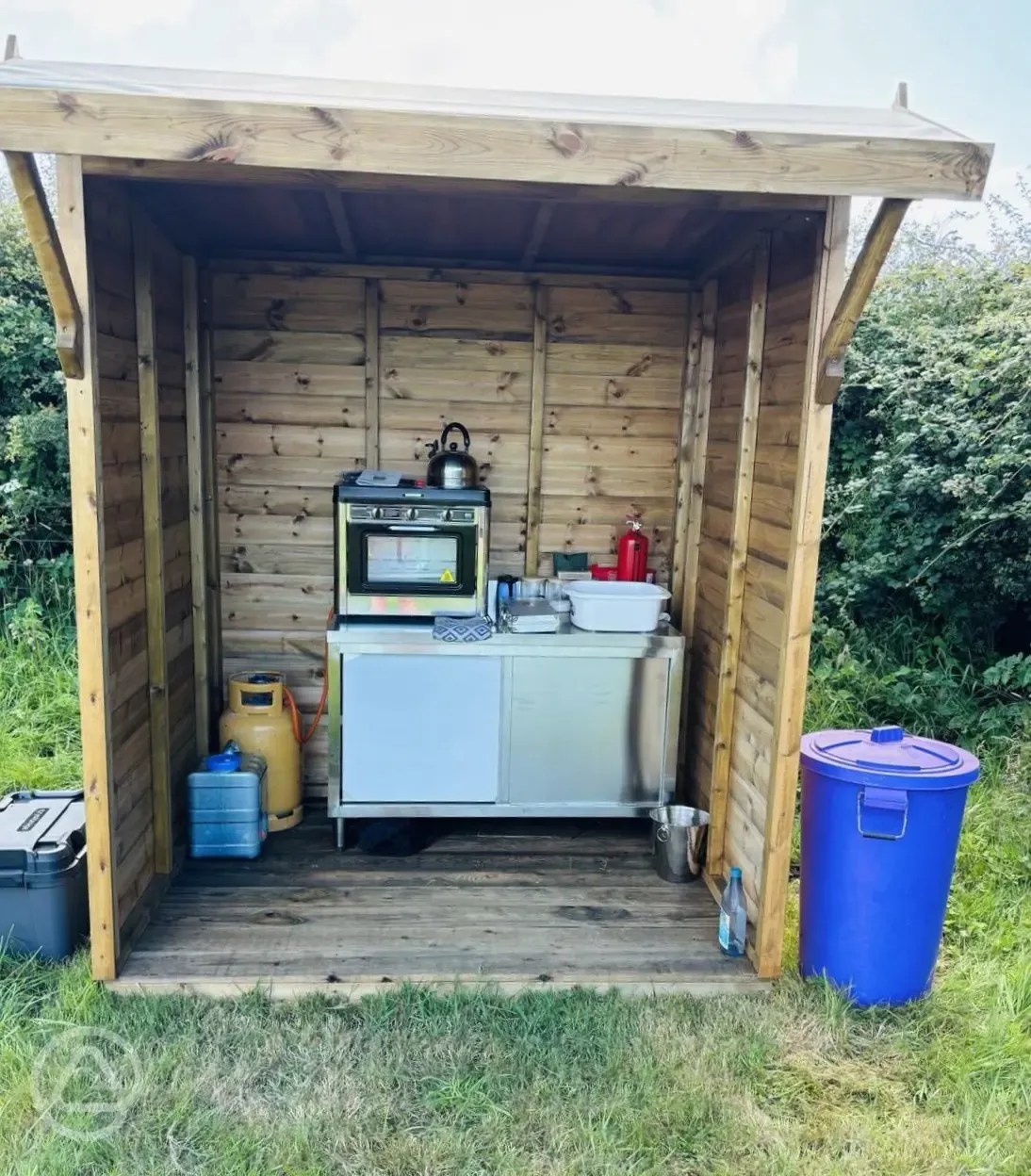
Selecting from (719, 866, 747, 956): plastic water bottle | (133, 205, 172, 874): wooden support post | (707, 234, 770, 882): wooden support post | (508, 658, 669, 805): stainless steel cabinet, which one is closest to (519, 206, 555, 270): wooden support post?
(707, 234, 770, 882): wooden support post

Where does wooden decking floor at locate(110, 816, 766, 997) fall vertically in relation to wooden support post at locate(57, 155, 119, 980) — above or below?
below

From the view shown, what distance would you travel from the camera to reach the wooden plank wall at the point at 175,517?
3.40m

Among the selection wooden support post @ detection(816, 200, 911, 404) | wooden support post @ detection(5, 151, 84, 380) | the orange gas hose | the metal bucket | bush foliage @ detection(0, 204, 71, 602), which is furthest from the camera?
bush foliage @ detection(0, 204, 71, 602)

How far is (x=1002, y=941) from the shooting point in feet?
9.96

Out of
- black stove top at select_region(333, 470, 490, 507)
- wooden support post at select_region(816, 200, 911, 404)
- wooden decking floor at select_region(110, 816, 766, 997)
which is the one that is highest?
wooden support post at select_region(816, 200, 911, 404)

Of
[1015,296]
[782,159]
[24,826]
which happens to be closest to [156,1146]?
[24,826]

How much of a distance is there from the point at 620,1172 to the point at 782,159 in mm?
2462

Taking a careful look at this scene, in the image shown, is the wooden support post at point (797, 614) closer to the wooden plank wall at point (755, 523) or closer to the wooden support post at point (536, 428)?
the wooden plank wall at point (755, 523)

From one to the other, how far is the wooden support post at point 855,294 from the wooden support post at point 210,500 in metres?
2.58

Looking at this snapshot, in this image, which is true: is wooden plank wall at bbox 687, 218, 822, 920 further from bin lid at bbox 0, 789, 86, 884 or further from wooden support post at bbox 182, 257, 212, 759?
bin lid at bbox 0, 789, 86, 884

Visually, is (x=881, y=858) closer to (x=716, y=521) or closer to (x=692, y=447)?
(x=716, y=521)

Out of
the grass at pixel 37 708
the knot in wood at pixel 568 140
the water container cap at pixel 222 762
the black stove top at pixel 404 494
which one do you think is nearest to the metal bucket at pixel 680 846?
the black stove top at pixel 404 494

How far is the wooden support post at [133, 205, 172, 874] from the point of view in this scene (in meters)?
3.10

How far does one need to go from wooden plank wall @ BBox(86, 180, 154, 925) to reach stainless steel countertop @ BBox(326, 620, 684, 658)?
80cm
